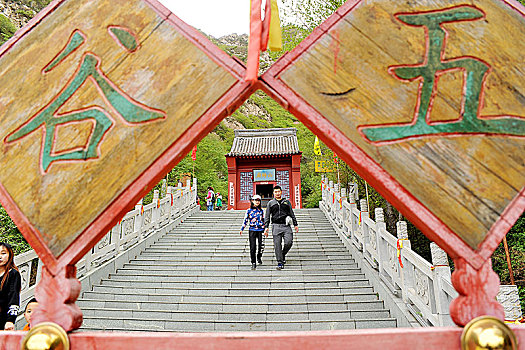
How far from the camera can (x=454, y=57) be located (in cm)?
101

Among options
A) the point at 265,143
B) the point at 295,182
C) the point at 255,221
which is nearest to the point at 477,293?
the point at 255,221

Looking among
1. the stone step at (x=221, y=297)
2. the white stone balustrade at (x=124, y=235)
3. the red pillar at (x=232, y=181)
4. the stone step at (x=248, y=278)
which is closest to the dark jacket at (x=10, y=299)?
the white stone balustrade at (x=124, y=235)

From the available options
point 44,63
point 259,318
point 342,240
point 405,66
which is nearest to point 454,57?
point 405,66

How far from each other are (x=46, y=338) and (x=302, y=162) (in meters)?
29.0

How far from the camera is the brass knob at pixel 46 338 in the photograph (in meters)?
0.91

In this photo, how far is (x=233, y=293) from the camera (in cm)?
575

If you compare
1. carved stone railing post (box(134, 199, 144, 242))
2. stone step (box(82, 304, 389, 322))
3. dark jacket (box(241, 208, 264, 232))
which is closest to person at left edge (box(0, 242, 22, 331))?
stone step (box(82, 304, 389, 322))

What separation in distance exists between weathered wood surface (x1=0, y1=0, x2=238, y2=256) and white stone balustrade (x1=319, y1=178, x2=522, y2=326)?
10.7ft

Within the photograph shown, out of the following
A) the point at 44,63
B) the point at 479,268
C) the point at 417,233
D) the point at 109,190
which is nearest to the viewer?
the point at 479,268

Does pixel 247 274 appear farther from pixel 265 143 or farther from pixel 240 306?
pixel 265 143

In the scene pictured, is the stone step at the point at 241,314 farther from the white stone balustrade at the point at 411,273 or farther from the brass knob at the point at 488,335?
the brass knob at the point at 488,335

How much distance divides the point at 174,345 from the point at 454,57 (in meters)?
Result: 1.36

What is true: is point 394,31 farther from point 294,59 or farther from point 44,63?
point 44,63

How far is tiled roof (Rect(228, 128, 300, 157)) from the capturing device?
18.2 meters
